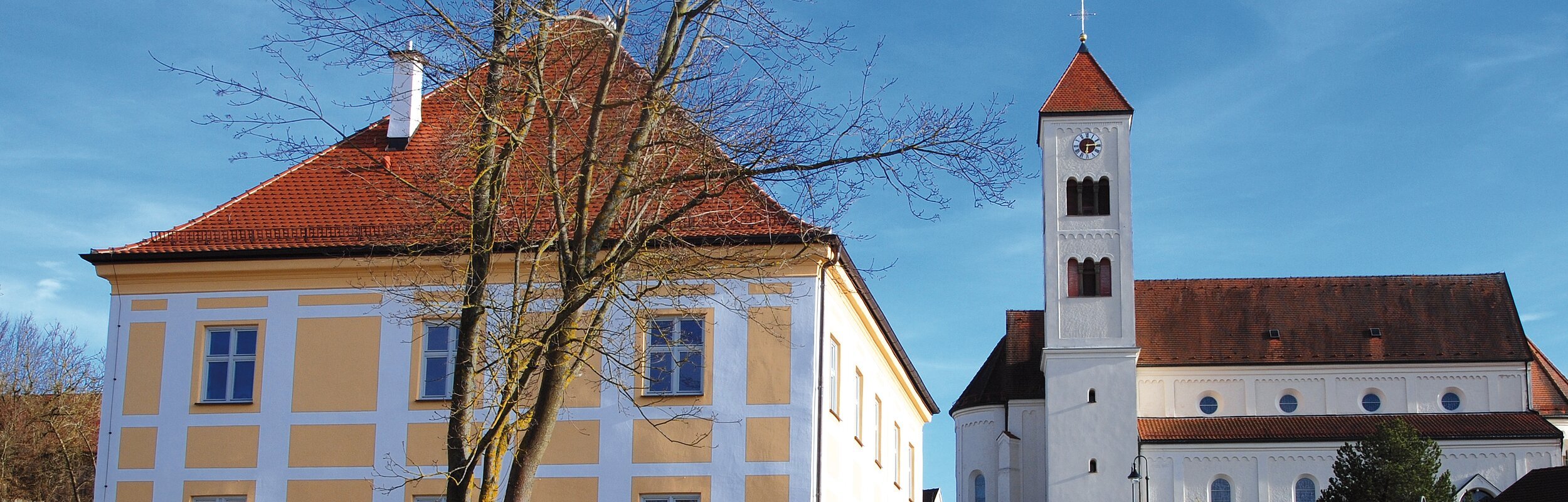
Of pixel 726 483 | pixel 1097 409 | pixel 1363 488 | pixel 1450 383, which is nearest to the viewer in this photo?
pixel 726 483

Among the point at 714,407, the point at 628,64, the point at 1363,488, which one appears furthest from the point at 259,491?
the point at 1363,488

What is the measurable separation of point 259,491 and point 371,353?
206 centimetres

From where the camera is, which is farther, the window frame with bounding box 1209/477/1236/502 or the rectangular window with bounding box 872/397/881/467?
the window frame with bounding box 1209/477/1236/502

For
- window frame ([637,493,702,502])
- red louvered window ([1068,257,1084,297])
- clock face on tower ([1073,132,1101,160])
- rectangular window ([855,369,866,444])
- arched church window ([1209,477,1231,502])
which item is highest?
clock face on tower ([1073,132,1101,160])

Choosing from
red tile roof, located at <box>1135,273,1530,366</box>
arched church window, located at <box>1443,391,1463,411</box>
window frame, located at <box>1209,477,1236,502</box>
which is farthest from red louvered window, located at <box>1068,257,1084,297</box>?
arched church window, located at <box>1443,391,1463,411</box>

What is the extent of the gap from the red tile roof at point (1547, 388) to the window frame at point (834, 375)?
52.9 metres

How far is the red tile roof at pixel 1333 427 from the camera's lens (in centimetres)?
6141

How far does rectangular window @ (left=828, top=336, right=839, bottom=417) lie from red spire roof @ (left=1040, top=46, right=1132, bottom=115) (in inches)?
1739

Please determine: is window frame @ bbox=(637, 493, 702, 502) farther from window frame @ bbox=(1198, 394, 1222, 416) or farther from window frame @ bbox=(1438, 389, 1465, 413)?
window frame @ bbox=(1438, 389, 1465, 413)

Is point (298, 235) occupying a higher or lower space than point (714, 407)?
higher

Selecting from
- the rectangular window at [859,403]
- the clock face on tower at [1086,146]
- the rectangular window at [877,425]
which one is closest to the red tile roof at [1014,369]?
the clock face on tower at [1086,146]

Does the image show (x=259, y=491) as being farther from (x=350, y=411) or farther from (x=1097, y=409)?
(x=1097, y=409)

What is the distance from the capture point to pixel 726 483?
A: 17906 millimetres

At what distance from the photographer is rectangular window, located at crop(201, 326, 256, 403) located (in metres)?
19.2
